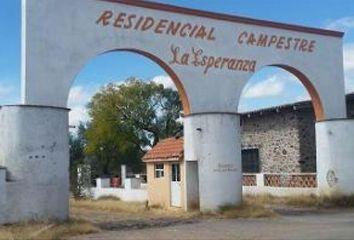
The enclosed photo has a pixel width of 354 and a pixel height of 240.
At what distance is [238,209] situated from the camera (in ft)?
67.5

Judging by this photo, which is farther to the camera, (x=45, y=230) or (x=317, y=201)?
(x=317, y=201)

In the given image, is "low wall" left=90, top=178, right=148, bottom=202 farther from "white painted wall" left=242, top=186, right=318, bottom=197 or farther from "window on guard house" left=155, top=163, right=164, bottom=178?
"white painted wall" left=242, top=186, right=318, bottom=197

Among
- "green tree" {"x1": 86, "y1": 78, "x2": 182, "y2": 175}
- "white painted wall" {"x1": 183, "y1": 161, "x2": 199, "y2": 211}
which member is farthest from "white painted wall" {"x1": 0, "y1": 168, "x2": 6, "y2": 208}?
"green tree" {"x1": 86, "y1": 78, "x2": 182, "y2": 175}

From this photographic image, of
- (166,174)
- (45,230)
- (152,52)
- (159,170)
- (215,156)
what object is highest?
(152,52)

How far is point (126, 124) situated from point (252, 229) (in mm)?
43537

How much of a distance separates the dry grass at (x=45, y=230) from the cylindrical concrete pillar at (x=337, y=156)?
1047cm

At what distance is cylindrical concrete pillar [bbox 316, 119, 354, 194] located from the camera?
23578mm

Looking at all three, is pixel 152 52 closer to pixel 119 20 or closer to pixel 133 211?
pixel 119 20

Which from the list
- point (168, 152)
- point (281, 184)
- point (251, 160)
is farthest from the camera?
point (251, 160)

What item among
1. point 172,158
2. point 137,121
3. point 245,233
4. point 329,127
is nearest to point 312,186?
point 329,127

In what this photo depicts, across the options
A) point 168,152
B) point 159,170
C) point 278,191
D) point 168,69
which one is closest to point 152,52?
point 168,69

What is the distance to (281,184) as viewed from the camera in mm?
28344

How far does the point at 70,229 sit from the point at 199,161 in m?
5.80

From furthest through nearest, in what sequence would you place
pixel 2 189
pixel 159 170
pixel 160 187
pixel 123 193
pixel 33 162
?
pixel 123 193, pixel 159 170, pixel 160 187, pixel 33 162, pixel 2 189
